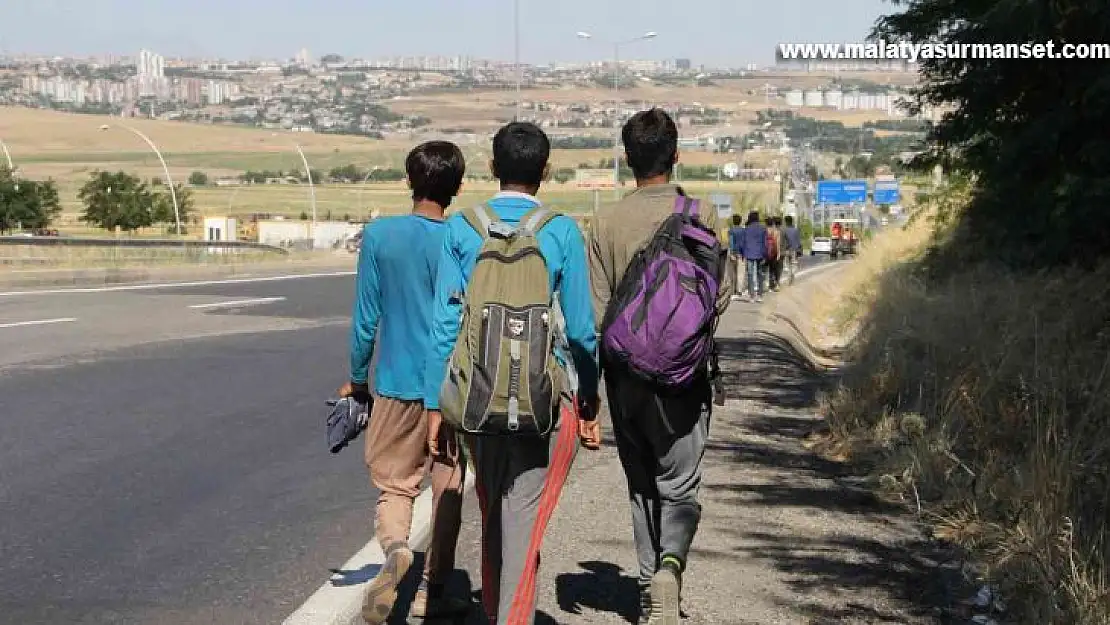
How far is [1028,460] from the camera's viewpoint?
7961 mm

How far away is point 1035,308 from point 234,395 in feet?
21.5

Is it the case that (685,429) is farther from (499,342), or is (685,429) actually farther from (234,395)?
(234,395)

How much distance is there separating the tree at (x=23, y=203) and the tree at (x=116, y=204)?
6126 mm

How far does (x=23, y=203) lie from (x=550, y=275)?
92.6m

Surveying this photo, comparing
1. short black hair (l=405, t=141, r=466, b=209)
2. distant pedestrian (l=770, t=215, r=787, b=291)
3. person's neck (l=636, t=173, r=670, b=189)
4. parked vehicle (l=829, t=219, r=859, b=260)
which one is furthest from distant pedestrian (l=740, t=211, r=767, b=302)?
parked vehicle (l=829, t=219, r=859, b=260)

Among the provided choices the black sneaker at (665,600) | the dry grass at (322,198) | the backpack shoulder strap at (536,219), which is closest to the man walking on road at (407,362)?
the black sneaker at (665,600)

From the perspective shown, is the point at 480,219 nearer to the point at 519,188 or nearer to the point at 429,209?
the point at 519,188

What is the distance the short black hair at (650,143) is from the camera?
582 centimetres

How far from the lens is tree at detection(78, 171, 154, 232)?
106 m

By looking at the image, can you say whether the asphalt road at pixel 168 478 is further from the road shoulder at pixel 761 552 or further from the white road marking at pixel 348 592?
the road shoulder at pixel 761 552

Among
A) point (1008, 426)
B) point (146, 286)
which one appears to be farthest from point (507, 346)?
point (146, 286)

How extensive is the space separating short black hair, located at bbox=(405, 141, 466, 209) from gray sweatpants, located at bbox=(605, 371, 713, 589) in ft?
3.23

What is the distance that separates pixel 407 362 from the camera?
5.96 metres

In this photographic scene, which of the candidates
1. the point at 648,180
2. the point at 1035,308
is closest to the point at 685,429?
the point at 648,180
